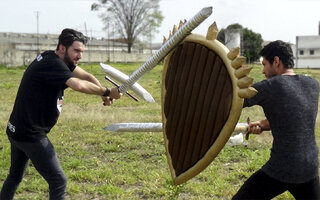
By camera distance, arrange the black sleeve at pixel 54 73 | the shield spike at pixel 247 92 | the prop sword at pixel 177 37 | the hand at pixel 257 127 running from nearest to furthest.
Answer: the shield spike at pixel 247 92, the prop sword at pixel 177 37, the hand at pixel 257 127, the black sleeve at pixel 54 73

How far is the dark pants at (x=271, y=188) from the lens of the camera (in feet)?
10.2

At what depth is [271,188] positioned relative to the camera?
3.12 meters

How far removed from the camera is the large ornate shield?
8.91ft

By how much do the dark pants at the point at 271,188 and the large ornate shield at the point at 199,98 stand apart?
39 cm

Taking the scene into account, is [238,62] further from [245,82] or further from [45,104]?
[45,104]

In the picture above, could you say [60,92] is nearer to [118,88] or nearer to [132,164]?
[118,88]

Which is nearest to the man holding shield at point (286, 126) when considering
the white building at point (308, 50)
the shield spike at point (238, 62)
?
the shield spike at point (238, 62)

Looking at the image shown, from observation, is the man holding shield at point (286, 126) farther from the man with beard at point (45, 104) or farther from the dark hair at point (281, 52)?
the man with beard at point (45, 104)

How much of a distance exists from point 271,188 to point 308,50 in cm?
5793

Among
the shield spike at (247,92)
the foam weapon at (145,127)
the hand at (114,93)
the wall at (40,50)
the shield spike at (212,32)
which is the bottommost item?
the foam weapon at (145,127)

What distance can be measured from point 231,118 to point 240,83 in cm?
24

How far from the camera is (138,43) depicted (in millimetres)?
50188

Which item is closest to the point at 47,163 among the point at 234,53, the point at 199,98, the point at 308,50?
the point at 199,98

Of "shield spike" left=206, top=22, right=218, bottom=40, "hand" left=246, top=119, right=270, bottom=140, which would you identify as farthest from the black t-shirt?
"hand" left=246, top=119, right=270, bottom=140
